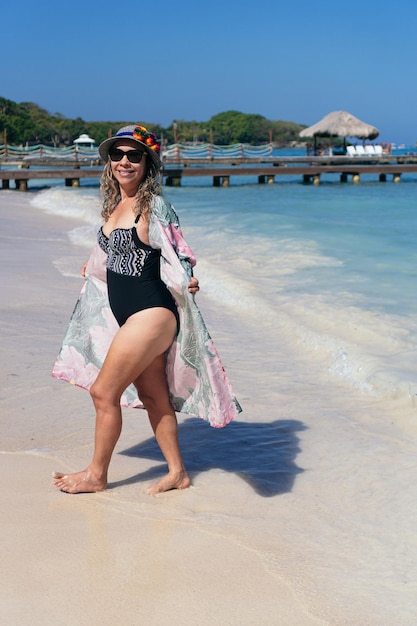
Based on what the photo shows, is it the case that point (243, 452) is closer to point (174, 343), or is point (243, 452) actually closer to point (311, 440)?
point (311, 440)

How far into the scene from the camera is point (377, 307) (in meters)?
7.73

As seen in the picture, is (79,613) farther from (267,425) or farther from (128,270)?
(267,425)

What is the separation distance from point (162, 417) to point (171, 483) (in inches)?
11.5

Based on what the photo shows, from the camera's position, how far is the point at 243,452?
4043 mm

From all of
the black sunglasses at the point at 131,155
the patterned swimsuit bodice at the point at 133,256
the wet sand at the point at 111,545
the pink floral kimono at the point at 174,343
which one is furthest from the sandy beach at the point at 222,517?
the black sunglasses at the point at 131,155

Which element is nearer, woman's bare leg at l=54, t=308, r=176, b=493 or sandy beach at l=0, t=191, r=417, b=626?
sandy beach at l=0, t=191, r=417, b=626

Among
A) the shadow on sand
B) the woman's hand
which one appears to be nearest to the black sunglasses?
the woman's hand

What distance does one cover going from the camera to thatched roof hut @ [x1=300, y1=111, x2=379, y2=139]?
4359cm

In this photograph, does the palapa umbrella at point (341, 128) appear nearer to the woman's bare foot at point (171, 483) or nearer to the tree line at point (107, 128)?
the tree line at point (107, 128)

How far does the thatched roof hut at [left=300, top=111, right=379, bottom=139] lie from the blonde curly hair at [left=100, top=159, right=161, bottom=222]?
4139cm

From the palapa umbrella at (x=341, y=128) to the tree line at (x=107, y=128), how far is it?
259 centimetres

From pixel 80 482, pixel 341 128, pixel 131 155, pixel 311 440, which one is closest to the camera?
pixel 131 155

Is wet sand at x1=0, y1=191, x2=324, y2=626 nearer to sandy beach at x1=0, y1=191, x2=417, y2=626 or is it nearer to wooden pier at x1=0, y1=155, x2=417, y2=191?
sandy beach at x1=0, y1=191, x2=417, y2=626

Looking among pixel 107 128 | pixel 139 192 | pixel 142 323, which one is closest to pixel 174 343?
pixel 142 323
